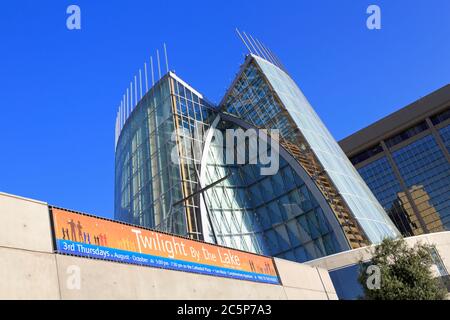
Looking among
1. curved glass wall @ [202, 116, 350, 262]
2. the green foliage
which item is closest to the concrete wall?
→ the green foliage

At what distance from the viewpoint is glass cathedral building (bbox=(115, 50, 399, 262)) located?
40406 millimetres

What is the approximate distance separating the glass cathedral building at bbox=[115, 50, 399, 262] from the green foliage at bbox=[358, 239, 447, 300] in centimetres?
1261

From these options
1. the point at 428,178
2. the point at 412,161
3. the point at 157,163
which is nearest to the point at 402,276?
the point at 157,163

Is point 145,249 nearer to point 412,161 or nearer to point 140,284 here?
point 140,284

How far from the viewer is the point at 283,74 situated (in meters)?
55.4

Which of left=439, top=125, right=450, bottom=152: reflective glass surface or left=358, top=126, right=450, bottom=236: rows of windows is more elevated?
left=439, top=125, right=450, bottom=152: reflective glass surface

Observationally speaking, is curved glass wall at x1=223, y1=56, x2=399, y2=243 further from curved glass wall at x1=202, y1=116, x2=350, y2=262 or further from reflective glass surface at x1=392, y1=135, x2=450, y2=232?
reflective glass surface at x1=392, y1=135, x2=450, y2=232

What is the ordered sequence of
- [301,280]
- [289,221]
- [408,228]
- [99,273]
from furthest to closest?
[408,228] < [289,221] < [301,280] < [99,273]

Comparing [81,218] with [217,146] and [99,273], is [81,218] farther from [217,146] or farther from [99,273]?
[217,146]

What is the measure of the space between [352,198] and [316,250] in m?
5.80

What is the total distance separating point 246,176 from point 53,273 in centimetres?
3877

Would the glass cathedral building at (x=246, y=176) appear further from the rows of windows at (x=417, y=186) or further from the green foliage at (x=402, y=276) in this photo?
the rows of windows at (x=417, y=186)
